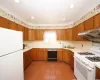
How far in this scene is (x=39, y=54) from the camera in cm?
543

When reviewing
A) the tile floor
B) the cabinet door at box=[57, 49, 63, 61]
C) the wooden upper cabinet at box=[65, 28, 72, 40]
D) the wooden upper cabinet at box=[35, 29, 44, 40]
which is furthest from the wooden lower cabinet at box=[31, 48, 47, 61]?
the wooden upper cabinet at box=[65, 28, 72, 40]

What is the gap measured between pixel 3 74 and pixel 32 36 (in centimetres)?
407

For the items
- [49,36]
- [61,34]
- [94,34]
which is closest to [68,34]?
[61,34]

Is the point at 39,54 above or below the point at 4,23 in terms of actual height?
below

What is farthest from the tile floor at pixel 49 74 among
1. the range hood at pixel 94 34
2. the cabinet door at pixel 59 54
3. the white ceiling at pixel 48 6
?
the white ceiling at pixel 48 6

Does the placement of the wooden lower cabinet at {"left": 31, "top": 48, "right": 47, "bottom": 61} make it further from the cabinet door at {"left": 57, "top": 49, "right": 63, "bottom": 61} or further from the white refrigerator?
the white refrigerator

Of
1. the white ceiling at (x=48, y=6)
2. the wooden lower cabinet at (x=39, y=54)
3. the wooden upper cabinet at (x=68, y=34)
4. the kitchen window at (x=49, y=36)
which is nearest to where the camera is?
the white ceiling at (x=48, y=6)

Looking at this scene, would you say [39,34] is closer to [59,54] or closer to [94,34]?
[59,54]

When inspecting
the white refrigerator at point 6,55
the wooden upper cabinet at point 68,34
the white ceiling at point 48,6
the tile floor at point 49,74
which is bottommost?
the tile floor at point 49,74

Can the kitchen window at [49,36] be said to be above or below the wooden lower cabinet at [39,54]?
above

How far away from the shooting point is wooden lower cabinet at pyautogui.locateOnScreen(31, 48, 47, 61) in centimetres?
541

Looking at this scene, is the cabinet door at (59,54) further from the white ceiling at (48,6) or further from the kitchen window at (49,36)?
the white ceiling at (48,6)

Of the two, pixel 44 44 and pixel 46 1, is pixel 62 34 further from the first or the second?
pixel 46 1

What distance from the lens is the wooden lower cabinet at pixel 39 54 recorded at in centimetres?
541
